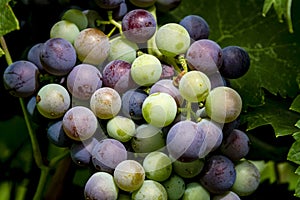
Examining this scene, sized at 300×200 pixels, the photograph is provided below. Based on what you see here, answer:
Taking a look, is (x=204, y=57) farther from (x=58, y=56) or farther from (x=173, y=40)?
(x=58, y=56)

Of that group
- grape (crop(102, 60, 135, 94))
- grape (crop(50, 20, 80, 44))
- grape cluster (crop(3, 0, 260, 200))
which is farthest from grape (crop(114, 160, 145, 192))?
grape (crop(50, 20, 80, 44))

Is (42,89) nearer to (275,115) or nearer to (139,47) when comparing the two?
(139,47)

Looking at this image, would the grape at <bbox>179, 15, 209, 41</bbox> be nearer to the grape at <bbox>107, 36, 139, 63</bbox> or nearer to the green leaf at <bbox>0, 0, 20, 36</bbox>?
the grape at <bbox>107, 36, 139, 63</bbox>

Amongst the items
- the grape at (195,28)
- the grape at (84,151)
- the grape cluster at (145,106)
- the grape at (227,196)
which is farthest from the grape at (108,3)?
the grape at (227,196)

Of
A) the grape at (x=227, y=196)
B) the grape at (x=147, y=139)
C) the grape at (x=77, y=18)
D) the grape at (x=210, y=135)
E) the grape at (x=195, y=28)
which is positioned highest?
the grape at (x=195, y=28)

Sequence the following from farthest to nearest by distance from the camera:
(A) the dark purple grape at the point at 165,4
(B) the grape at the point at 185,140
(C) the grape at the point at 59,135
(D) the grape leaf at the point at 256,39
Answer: (D) the grape leaf at the point at 256,39 < (A) the dark purple grape at the point at 165,4 < (C) the grape at the point at 59,135 < (B) the grape at the point at 185,140

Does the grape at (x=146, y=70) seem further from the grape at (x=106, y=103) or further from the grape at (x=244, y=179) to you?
the grape at (x=244, y=179)

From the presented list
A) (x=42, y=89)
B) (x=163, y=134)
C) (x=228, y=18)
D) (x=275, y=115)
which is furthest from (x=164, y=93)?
(x=228, y=18)
